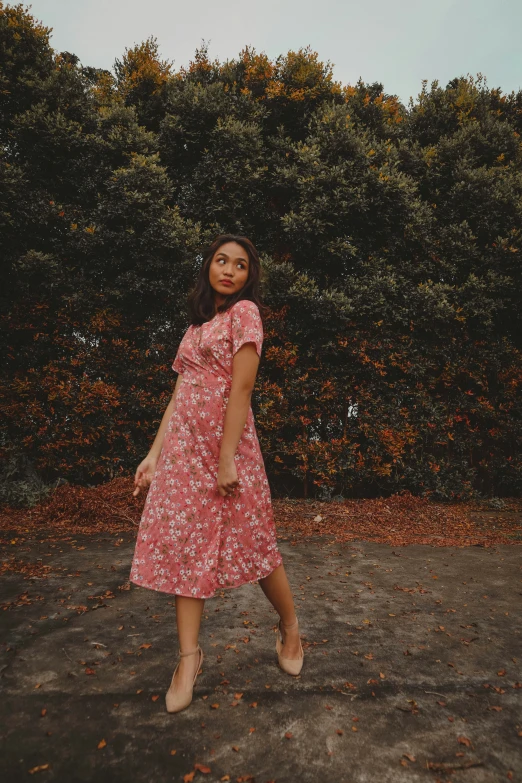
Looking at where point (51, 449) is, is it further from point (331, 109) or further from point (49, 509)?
point (331, 109)

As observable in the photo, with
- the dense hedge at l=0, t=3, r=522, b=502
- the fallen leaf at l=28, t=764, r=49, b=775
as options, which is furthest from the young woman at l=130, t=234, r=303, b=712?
the dense hedge at l=0, t=3, r=522, b=502

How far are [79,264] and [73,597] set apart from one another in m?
3.73

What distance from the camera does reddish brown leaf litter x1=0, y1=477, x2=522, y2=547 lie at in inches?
191

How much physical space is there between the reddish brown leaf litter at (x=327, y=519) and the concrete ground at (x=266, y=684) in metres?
1.20

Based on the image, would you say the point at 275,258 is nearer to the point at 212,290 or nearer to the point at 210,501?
the point at 212,290

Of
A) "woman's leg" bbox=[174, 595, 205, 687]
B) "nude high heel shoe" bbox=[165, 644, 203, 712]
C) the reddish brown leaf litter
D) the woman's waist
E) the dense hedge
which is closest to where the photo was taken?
"nude high heel shoe" bbox=[165, 644, 203, 712]

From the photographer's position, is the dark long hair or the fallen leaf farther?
the dark long hair

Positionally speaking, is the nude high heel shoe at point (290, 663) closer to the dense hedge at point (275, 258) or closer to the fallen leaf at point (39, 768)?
the fallen leaf at point (39, 768)

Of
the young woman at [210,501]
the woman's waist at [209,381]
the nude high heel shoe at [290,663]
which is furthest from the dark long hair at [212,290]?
the nude high heel shoe at [290,663]

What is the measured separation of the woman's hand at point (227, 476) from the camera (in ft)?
6.77

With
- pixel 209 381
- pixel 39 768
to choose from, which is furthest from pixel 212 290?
pixel 39 768

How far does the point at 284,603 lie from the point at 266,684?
0.33 meters

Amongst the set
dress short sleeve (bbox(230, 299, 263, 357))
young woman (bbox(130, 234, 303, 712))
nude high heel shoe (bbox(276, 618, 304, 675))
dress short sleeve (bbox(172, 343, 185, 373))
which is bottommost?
nude high heel shoe (bbox(276, 618, 304, 675))

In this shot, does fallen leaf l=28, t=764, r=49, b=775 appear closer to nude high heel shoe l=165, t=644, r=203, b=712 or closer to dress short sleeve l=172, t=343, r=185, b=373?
nude high heel shoe l=165, t=644, r=203, b=712
